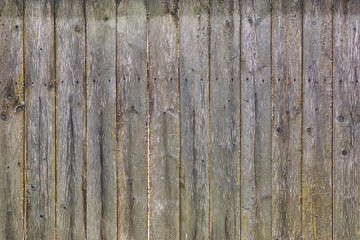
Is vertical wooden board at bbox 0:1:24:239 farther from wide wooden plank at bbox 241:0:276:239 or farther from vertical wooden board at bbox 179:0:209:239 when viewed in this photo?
wide wooden plank at bbox 241:0:276:239

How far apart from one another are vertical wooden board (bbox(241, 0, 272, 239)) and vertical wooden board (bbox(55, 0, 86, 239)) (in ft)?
3.09

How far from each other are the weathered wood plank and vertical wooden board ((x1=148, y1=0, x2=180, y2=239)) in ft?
1.95

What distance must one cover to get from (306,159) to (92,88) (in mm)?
1310

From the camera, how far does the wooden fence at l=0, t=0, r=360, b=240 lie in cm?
203

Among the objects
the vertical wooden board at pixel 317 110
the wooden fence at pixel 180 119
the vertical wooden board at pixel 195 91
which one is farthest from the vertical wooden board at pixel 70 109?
the vertical wooden board at pixel 317 110

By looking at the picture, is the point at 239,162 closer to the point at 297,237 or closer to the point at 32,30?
the point at 297,237

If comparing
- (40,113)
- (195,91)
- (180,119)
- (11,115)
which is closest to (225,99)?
(195,91)

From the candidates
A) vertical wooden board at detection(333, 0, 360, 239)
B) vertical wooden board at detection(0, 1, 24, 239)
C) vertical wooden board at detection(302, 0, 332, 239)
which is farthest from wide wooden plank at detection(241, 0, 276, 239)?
vertical wooden board at detection(0, 1, 24, 239)

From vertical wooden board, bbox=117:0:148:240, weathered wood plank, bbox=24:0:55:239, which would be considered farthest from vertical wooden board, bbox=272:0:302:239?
weathered wood plank, bbox=24:0:55:239

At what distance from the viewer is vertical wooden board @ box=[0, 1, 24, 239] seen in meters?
2.08

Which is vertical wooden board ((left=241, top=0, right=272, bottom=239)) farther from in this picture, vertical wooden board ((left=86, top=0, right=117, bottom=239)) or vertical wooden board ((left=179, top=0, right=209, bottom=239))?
vertical wooden board ((left=86, top=0, right=117, bottom=239))

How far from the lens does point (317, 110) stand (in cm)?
203

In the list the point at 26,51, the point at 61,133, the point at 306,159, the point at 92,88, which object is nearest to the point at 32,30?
the point at 26,51

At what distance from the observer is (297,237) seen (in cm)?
205
